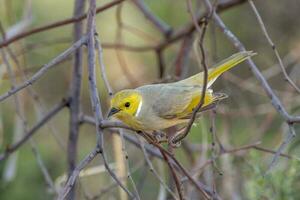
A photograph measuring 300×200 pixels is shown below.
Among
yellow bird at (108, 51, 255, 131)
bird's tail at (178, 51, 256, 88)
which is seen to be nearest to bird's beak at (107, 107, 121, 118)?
yellow bird at (108, 51, 255, 131)

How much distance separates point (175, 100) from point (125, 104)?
228 millimetres

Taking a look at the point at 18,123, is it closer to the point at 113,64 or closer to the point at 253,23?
the point at 113,64

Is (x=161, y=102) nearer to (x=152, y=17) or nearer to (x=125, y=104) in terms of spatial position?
(x=125, y=104)

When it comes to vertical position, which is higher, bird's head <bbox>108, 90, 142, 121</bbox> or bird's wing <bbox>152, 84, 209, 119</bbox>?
bird's head <bbox>108, 90, 142, 121</bbox>

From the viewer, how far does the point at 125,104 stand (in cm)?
272

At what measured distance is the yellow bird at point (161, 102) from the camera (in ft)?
8.87

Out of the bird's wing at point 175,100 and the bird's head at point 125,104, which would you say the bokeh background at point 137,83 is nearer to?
the bird's wing at point 175,100

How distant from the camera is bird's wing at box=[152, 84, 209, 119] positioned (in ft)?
9.15

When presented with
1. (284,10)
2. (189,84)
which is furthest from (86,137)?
(189,84)

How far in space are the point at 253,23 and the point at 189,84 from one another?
331cm

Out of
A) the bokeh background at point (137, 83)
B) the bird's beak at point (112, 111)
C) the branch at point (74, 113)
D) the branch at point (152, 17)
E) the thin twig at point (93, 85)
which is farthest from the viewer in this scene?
the bokeh background at point (137, 83)

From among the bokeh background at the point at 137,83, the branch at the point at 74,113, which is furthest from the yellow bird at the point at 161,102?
the bokeh background at the point at 137,83

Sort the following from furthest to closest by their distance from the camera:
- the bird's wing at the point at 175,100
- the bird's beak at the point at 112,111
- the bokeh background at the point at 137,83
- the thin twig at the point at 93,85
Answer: the bokeh background at the point at 137,83, the bird's wing at the point at 175,100, the bird's beak at the point at 112,111, the thin twig at the point at 93,85

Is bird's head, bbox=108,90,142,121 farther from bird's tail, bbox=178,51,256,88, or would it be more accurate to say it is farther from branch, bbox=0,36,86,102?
branch, bbox=0,36,86,102
